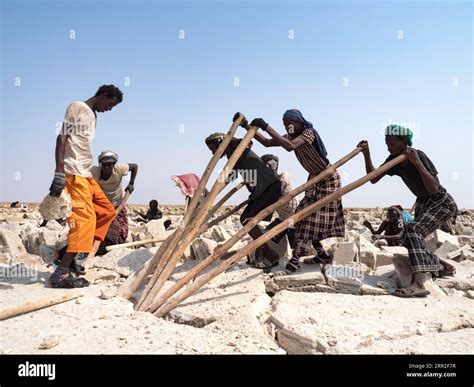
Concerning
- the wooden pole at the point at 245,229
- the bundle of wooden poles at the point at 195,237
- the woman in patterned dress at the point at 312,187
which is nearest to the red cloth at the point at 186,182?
the bundle of wooden poles at the point at 195,237

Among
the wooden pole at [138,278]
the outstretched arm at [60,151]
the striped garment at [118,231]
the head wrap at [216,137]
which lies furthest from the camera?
the striped garment at [118,231]

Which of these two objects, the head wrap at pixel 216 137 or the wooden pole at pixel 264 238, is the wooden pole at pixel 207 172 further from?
the wooden pole at pixel 264 238

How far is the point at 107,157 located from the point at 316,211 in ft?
11.1

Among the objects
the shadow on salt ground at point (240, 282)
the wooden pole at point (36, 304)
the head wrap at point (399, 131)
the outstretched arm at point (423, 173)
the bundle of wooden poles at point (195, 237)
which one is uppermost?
the head wrap at point (399, 131)

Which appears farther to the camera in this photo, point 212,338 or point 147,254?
point 147,254

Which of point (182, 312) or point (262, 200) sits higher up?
point (262, 200)

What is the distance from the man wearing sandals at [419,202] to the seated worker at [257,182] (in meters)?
1.11

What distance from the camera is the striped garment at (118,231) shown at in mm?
6055
